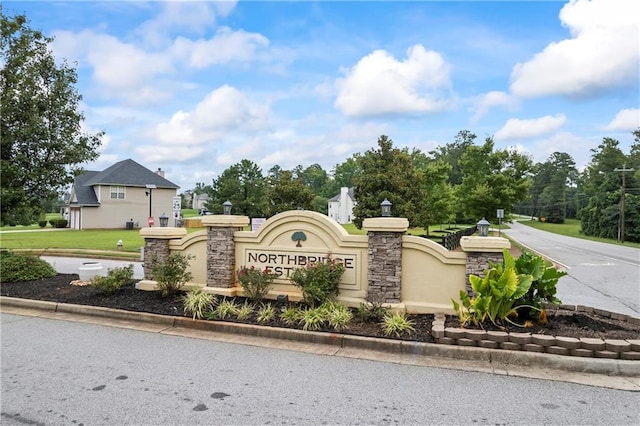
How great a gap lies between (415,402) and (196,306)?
14.4ft

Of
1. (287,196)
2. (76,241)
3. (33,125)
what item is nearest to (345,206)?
(287,196)

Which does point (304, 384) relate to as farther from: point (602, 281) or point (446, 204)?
point (446, 204)

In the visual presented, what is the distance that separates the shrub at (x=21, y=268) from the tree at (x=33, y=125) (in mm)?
1361

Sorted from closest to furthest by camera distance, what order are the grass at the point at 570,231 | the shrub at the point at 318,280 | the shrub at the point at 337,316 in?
1. the shrub at the point at 337,316
2. the shrub at the point at 318,280
3. the grass at the point at 570,231

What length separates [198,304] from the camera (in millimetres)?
7543

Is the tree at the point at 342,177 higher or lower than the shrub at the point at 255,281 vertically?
higher

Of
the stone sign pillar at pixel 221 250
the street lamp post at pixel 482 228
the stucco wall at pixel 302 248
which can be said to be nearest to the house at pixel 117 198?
the stone sign pillar at pixel 221 250

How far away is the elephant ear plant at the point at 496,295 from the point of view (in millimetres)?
6074

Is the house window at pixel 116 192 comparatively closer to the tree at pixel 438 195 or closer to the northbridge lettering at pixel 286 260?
the tree at pixel 438 195

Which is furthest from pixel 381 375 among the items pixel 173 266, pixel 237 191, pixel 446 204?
pixel 237 191

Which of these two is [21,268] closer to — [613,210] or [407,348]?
[407,348]

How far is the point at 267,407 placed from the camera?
4.29m

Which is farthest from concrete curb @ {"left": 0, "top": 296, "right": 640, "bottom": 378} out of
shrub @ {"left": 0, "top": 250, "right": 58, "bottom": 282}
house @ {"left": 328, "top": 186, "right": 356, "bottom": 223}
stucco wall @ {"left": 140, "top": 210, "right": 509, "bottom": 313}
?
house @ {"left": 328, "top": 186, "right": 356, "bottom": 223}

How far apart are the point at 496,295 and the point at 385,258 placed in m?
1.93
